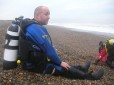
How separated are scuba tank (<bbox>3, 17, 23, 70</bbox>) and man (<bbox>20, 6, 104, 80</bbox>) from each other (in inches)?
7.4

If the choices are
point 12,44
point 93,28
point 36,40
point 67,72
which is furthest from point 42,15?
point 93,28

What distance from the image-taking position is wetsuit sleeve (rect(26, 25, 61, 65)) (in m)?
6.38

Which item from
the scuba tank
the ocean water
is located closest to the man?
the scuba tank

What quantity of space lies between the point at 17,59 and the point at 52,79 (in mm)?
1059

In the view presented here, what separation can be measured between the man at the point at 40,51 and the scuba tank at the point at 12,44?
188mm

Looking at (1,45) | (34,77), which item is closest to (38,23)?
(34,77)

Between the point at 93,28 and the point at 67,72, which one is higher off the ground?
the point at 67,72

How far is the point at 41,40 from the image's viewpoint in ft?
20.9

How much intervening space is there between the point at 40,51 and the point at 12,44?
0.75 m

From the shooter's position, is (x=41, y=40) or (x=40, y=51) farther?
(x=40, y=51)

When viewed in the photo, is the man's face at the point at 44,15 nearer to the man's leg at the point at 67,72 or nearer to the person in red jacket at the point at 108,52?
the man's leg at the point at 67,72

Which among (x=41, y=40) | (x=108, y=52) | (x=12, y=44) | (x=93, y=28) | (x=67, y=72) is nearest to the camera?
(x=41, y=40)

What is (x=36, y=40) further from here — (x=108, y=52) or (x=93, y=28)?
(x=93, y=28)

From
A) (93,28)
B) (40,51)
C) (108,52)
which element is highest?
(40,51)
